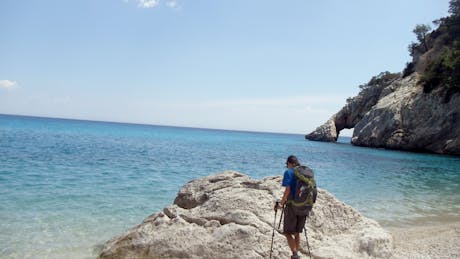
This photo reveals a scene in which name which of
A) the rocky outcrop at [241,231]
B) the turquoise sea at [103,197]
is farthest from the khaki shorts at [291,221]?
the turquoise sea at [103,197]

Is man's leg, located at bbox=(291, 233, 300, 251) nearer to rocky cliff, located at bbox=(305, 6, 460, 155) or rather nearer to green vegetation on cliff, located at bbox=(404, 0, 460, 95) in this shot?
rocky cliff, located at bbox=(305, 6, 460, 155)

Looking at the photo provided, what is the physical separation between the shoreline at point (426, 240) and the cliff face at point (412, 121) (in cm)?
4393

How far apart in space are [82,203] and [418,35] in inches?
3014

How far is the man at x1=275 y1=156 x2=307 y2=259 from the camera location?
6.71 metres

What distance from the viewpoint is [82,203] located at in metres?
13.1

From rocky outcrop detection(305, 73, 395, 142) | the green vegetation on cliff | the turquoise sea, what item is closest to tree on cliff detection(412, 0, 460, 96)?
the green vegetation on cliff

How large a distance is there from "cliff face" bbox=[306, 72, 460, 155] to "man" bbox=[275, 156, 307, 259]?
5066 cm

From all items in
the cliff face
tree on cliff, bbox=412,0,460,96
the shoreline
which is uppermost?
tree on cliff, bbox=412,0,460,96

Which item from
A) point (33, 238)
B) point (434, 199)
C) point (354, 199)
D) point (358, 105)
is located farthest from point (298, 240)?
point (358, 105)

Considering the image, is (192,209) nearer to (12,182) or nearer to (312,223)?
(312,223)

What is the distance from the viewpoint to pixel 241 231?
23.6 feet

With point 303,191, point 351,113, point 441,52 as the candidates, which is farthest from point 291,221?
point 351,113

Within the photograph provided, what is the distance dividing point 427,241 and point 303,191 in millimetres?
4993

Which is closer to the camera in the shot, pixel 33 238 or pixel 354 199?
pixel 33 238
